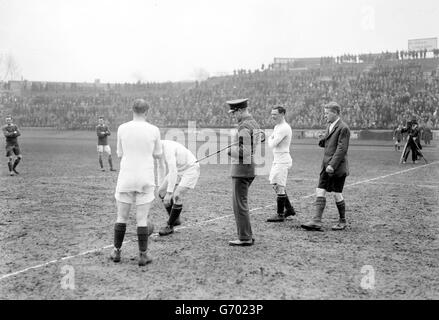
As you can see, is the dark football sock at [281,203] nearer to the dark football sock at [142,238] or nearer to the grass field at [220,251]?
the grass field at [220,251]

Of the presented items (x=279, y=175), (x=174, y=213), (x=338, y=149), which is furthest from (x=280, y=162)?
(x=174, y=213)

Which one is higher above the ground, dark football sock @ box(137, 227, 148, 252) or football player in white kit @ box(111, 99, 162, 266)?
football player in white kit @ box(111, 99, 162, 266)

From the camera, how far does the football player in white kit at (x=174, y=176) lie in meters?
6.93

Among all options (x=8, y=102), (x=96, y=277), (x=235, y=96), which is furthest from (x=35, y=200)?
(x=8, y=102)

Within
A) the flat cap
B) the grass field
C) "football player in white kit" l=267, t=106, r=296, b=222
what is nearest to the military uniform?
the flat cap

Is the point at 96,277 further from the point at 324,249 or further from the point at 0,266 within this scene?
the point at 324,249

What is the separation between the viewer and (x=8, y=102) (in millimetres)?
55719

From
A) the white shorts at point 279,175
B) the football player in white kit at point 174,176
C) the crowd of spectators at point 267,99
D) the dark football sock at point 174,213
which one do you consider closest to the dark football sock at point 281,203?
the white shorts at point 279,175

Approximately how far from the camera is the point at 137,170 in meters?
5.52

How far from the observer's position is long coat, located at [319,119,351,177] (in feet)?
24.1

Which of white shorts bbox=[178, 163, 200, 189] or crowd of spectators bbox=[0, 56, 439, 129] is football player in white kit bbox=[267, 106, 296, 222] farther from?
crowd of spectators bbox=[0, 56, 439, 129]

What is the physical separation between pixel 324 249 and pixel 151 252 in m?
2.33

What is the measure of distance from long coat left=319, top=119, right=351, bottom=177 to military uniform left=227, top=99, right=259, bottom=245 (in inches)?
63.8

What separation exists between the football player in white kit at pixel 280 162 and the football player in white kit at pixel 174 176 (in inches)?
66.1
